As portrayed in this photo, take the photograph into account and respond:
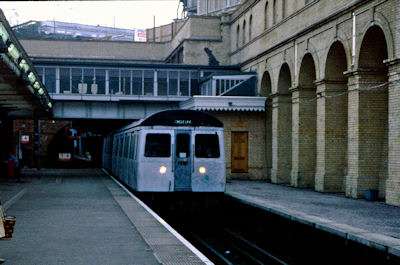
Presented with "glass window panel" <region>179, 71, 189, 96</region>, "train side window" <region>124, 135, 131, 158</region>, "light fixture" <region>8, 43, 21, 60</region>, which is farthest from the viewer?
"glass window panel" <region>179, 71, 189, 96</region>

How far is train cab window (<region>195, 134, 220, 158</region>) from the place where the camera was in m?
17.1

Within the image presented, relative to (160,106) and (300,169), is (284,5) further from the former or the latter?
(160,106)

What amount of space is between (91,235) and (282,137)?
1903cm

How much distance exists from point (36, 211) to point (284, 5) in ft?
57.0

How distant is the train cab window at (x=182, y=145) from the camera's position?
17.0 meters

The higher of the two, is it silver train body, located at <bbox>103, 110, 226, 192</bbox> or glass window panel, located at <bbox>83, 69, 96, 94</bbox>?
glass window panel, located at <bbox>83, 69, 96, 94</bbox>

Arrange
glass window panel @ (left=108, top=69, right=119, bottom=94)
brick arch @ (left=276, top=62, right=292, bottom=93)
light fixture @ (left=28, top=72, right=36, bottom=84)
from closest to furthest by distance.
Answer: light fixture @ (left=28, top=72, right=36, bottom=84)
brick arch @ (left=276, top=62, right=292, bottom=93)
glass window panel @ (left=108, top=69, right=119, bottom=94)

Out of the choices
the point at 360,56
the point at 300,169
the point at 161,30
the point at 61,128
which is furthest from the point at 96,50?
the point at 360,56

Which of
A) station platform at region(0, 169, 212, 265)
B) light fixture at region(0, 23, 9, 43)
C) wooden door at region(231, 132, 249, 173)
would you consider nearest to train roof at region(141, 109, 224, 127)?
station platform at region(0, 169, 212, 265)

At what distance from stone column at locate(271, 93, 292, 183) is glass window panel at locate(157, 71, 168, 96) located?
955cm

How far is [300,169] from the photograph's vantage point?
25.5m

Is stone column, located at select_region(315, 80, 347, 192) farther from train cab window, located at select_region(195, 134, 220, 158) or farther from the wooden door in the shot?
the wooden door

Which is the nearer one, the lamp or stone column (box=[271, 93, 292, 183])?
the lamp

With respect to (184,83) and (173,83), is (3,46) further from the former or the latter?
(184,83)
